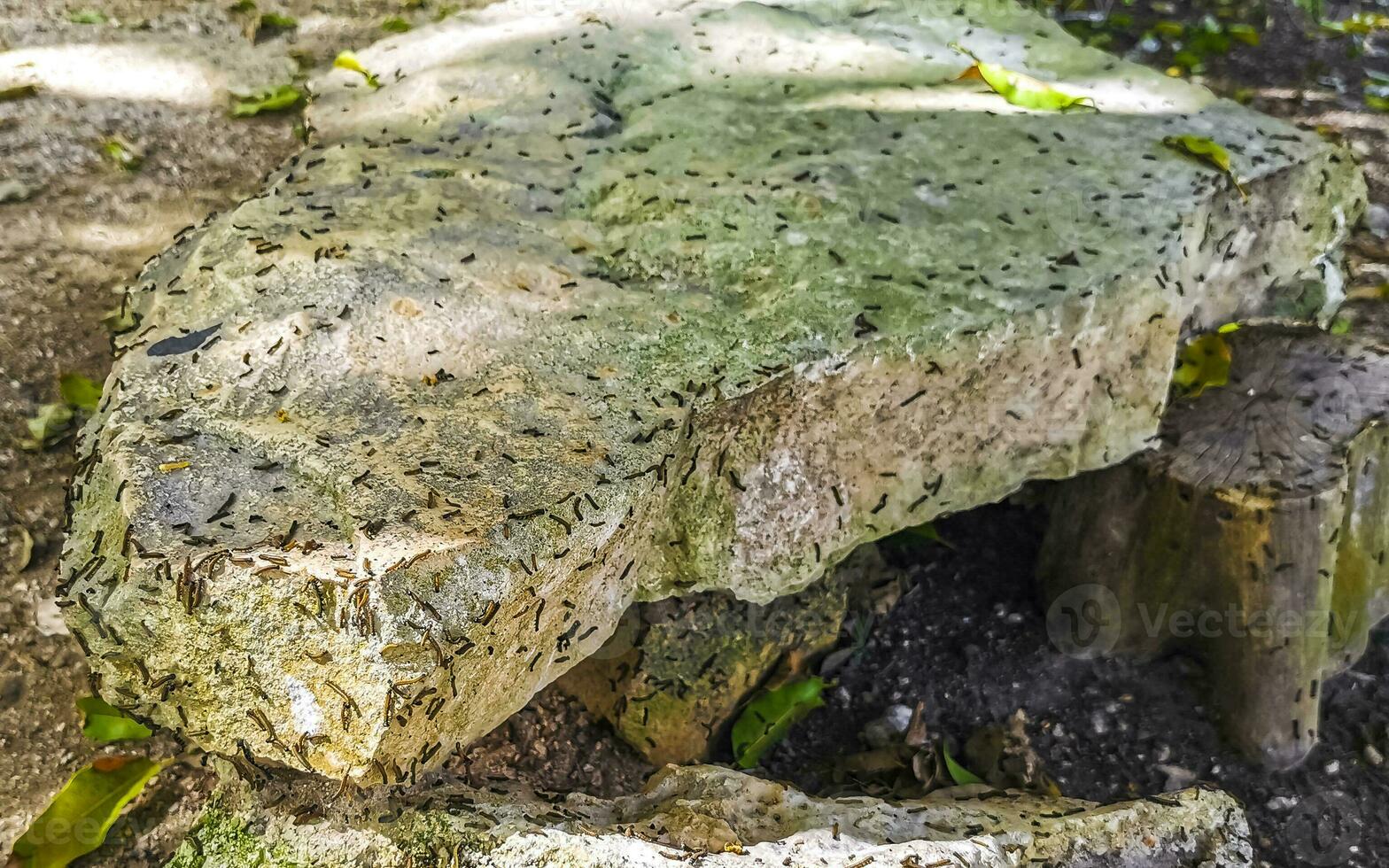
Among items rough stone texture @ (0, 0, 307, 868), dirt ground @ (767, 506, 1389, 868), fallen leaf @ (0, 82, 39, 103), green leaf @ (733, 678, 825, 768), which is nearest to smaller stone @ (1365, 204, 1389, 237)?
dirt ground @ (767, 506, 1389, 868)

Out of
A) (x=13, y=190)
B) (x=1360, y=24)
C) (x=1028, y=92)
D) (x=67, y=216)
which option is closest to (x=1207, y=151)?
(x=1028, y=92)

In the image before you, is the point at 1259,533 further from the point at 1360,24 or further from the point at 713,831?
the point at 1360,24

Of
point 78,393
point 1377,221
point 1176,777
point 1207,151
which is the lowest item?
point 1176,777

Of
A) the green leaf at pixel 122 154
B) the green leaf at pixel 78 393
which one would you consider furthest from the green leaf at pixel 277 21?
the green leaf at pixel 78 393

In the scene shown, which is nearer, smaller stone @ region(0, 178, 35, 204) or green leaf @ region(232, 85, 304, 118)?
smaller stone @ region(0, 178, 35, 204)

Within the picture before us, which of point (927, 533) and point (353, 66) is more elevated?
point (353, 66)

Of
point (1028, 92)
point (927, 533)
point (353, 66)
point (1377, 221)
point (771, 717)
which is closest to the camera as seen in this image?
point (771, 717)

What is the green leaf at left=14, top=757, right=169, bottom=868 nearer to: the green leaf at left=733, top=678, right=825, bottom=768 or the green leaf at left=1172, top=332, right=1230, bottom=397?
the green leaf at left=733, top=678, right=825, bottom=768
